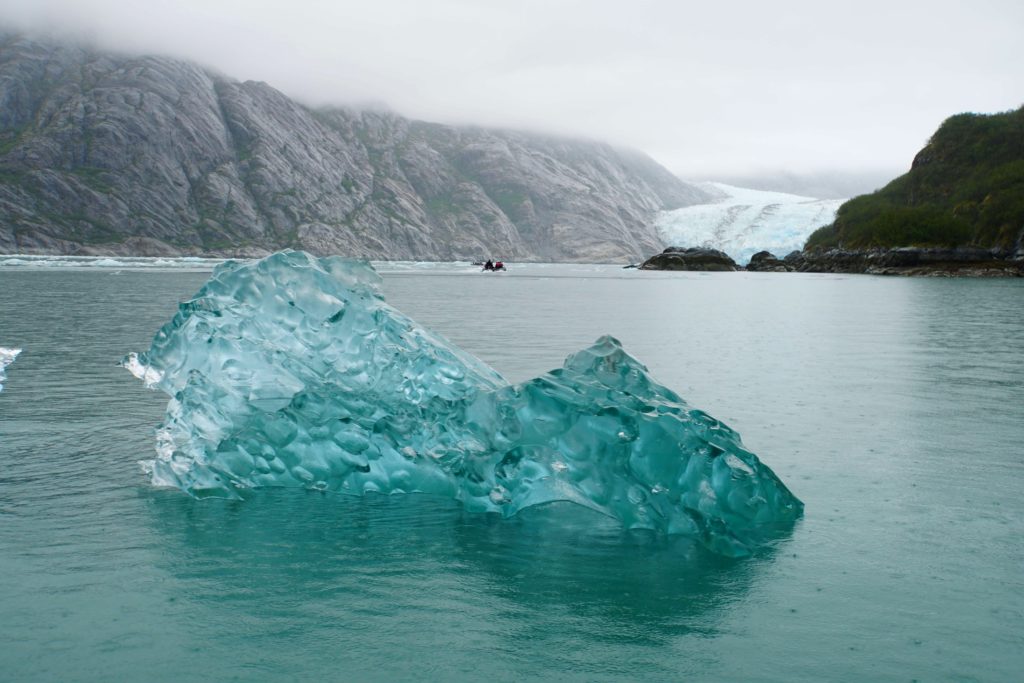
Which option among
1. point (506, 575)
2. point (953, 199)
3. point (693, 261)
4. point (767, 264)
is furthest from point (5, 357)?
point (953, 199)

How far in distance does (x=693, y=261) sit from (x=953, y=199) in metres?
43.7

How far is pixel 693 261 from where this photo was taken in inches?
5797

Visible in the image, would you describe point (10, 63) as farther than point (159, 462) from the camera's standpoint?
Yes

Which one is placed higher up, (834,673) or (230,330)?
(230,330)

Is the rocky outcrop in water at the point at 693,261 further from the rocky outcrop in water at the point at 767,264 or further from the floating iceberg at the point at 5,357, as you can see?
the floating iceberg at the point at 5,357

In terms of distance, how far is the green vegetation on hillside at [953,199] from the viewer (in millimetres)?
121375

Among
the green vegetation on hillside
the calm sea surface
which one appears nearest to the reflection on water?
the calm sea surface

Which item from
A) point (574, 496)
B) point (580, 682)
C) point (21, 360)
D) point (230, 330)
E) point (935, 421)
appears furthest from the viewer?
point (21, 360)

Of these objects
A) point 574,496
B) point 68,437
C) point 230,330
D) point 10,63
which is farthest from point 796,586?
point 10,63

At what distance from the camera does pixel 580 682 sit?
547 cm

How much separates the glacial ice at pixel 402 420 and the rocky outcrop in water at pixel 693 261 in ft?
451

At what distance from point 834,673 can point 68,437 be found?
34.8 ft

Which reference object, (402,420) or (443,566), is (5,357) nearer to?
(402,420)

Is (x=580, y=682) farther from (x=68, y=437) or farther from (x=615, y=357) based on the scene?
(x=68, y=437)
